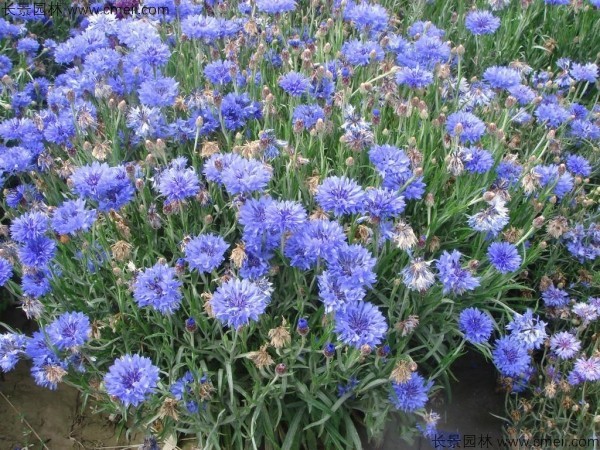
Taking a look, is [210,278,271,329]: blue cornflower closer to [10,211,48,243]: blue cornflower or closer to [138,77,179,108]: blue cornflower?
[10,211,48,243]: blue cornflower

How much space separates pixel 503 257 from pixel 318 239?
0.75 m

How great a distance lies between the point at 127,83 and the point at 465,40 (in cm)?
218

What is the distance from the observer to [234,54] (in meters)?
3.05

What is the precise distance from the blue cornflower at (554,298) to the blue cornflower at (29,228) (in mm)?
2060

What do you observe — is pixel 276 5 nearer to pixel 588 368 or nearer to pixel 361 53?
pixel 361 53

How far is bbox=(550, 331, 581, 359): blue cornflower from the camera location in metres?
2.56

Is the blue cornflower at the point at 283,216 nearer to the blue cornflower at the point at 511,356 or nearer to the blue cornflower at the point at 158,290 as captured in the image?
the blue cornflower at the point at 158,290

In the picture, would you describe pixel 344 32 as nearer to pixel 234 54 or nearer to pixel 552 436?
pixel 234 54

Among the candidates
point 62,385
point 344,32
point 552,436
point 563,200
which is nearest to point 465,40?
point 344,32

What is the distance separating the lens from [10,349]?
2316 mm

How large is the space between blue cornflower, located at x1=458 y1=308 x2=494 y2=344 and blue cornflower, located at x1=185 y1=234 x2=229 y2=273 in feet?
3.06

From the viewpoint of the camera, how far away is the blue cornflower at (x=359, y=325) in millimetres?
2008

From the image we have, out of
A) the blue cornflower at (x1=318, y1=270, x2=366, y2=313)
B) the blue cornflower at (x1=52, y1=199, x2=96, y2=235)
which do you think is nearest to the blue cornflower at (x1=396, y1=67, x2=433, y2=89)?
the blue cornflower at (x1=318, y1=270, x2=366, y2=313)

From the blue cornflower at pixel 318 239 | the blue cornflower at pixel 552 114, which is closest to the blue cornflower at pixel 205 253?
the blue cornflower at pixel 318 239
